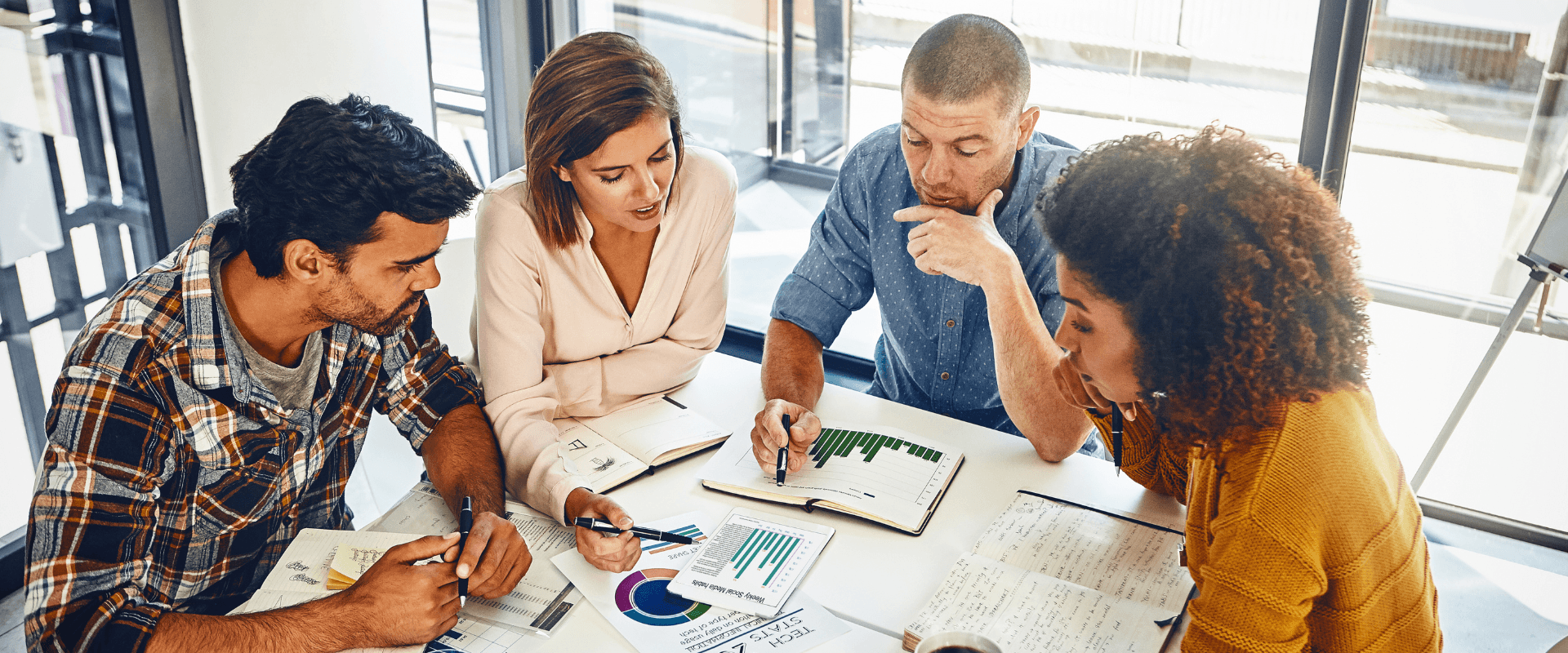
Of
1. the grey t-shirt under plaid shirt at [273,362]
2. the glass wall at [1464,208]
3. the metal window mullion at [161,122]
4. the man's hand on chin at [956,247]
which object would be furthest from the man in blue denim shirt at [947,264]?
the metal window mullion at [161,122]

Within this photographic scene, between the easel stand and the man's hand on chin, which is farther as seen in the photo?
the easel stand

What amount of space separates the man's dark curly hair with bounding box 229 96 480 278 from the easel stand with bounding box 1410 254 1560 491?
2.31 m

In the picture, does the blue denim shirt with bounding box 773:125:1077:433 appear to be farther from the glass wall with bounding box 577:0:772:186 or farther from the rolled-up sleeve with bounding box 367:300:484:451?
the glass wall with bounding box 577:0:772:186

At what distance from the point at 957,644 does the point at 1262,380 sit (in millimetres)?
442

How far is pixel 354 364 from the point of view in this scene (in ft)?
5.47

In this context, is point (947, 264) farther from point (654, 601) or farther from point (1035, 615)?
point (654, 601)

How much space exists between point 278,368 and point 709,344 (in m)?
0.82

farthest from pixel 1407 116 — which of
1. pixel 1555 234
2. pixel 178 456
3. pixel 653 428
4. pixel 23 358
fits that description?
pixel 23 358

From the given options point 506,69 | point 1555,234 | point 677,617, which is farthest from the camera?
point 506,69

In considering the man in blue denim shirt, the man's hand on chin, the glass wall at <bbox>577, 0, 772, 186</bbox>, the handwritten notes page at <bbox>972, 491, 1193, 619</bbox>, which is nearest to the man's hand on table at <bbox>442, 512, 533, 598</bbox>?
the man in blue denim shirt

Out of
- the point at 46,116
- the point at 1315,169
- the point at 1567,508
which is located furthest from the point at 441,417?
the point at 1567,508

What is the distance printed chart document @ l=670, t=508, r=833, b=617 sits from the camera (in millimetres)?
1378

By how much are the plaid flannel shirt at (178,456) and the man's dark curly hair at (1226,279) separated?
1.16 meters

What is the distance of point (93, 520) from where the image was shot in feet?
4.09
